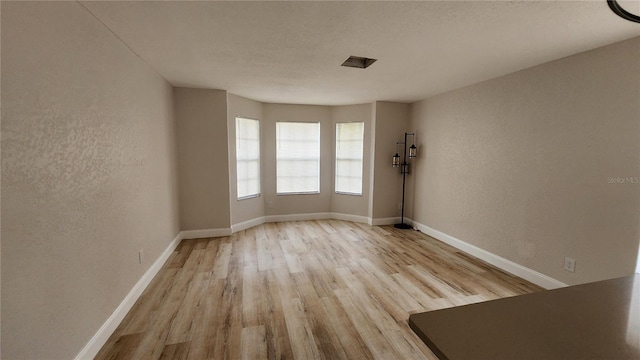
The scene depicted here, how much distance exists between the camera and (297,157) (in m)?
5.64

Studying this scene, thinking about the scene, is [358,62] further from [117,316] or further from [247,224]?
[247,224]

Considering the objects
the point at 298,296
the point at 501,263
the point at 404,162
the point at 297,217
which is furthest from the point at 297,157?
the point at 501,263

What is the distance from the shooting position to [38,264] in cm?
141

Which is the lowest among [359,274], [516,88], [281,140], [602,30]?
[359,274]

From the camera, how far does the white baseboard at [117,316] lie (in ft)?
6.01

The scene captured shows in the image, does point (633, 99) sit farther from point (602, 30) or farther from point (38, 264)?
point (38, 264)

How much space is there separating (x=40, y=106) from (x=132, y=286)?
1812 millimetres

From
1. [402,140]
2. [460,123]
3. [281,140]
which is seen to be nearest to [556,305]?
[460,123]

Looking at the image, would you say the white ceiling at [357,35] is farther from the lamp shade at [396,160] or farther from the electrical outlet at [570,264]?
the electrical outlet at [570,264]

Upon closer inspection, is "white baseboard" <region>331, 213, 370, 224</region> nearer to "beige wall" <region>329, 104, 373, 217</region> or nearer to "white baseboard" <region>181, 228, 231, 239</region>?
"beige wall" <region>329, 104, 373, 217</region>

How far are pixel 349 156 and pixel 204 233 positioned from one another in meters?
3.11

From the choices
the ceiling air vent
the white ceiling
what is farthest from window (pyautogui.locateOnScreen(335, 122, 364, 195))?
the ceiling air vent

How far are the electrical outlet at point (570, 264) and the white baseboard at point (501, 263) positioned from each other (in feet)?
0.58

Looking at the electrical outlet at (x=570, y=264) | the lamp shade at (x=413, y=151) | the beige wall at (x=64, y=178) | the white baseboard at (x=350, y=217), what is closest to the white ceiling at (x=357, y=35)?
the beige wall at (x=64, y=178)
